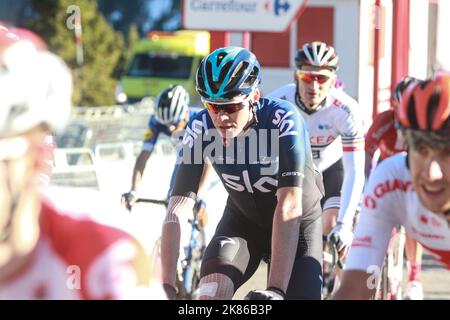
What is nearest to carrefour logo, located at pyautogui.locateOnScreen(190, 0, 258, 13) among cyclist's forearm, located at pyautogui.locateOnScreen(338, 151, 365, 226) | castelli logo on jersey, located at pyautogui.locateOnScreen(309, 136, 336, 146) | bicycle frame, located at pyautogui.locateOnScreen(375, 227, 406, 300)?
castelli logo on jersey, located at pyautogui.locateOnScreen(309, 136, 336, 146)

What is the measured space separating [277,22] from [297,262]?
8.38 metres

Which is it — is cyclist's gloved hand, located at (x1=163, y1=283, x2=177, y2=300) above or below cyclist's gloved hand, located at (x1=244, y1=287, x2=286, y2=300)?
below

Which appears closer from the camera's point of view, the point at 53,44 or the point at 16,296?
the point at 16,296

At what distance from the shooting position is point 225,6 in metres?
12.8

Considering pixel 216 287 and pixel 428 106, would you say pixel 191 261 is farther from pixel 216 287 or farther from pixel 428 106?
pixel 428 106

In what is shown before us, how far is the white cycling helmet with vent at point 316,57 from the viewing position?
8070mm

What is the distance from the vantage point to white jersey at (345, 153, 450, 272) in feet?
11.4

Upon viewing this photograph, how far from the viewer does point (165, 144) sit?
18859 millimetres

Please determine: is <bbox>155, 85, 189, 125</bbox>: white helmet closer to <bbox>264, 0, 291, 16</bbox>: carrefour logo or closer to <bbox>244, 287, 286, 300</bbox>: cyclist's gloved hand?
<bbox>264, 0, 291, 16</bbox>: carrefour logo

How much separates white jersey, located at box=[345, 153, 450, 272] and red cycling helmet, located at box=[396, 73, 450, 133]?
334 millimetres

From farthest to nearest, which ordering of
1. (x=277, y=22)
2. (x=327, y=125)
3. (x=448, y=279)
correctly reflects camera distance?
(x=277, y=22) < (x=448, y=279) < (x=327, y=125)

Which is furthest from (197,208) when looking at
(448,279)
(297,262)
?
(297,262)

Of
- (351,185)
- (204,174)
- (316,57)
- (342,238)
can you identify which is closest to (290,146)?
(204,174)
